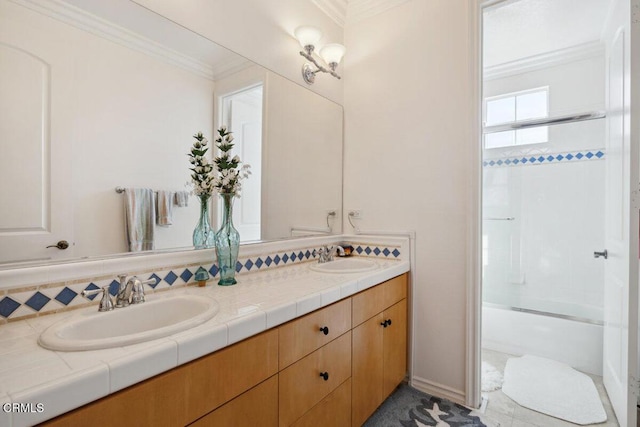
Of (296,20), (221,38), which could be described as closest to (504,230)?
(296,20)

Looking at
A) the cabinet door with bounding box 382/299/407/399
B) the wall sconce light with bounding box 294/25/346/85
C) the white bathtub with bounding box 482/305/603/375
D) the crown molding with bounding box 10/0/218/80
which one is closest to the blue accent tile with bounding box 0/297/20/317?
the crown molding with bounding box 10/0/218/80

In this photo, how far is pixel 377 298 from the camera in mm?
1580

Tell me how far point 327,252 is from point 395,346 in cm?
68

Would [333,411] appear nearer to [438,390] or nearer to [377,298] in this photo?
[377,298]

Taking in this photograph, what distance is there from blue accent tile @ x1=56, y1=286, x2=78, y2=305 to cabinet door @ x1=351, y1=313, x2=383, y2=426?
107cm

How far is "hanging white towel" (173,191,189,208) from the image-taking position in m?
1.29

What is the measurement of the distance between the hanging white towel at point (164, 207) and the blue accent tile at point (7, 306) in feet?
1.58

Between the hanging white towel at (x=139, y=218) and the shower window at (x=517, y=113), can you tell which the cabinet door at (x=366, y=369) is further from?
the shower window at (x=517, y=113)

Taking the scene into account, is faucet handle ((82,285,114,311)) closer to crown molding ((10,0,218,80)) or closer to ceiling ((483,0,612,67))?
crown molding ((10,0,218,80))

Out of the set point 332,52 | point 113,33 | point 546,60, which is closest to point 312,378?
point 113,33

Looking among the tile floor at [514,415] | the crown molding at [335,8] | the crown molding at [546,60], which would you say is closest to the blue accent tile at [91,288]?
the tile floor at [514,415]

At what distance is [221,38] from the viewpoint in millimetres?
1487

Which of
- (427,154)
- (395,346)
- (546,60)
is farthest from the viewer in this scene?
(546,60)

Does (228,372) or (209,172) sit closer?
(228,372)
